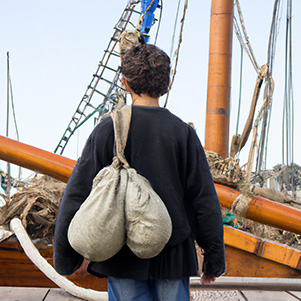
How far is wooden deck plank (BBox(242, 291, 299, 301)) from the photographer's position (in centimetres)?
259

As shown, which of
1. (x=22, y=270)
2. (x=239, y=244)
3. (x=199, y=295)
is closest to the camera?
(x=199, y=295)

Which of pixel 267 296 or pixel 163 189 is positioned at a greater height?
pixel 163 189

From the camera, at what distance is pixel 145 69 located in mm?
1355

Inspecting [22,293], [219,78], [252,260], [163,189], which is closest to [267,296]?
[252,260]

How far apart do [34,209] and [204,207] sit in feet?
5.60

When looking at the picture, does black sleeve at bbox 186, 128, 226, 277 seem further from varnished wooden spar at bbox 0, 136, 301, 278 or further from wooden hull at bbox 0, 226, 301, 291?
wooden hull at bbox 0, 226, 301, 291

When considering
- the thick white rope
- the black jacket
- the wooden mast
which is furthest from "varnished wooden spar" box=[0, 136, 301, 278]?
the wooden mast

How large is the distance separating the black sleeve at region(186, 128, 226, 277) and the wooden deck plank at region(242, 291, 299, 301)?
133cm

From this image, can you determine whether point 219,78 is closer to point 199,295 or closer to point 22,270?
point 199,295

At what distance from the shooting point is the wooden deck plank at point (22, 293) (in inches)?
95.7

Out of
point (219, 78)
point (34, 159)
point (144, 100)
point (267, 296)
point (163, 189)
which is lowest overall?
point (267, 296)

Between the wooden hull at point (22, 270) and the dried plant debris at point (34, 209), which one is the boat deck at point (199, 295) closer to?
the wooden hull at point (22, 270)

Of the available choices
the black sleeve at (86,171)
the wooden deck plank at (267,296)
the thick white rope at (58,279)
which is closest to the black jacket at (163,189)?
the black sleeve at (86,171)

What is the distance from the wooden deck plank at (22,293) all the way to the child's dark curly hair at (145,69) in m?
1.54
